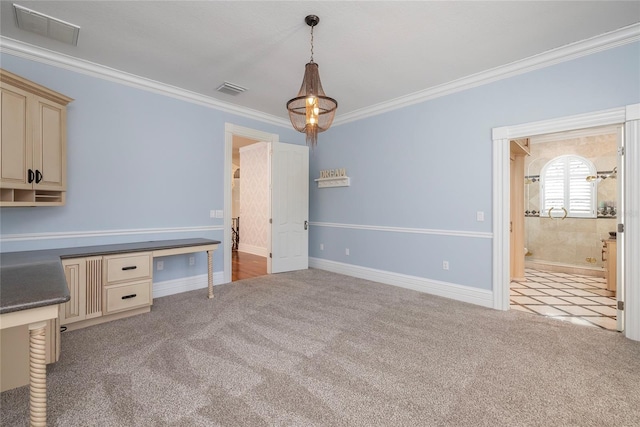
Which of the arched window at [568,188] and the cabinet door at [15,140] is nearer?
the cabinet door at [15,140]

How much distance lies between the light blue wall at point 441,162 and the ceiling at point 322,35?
1.20 feet

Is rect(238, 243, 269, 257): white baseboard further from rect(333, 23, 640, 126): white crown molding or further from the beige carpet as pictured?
rect(333, 23, 640, 126): white crown molding

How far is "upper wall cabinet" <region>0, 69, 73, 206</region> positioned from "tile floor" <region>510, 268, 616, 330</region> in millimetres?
5247

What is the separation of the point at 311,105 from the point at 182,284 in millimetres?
3165

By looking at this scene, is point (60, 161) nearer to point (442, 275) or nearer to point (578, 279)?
point (442, 275)

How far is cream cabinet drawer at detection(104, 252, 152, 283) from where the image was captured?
3.02 meters

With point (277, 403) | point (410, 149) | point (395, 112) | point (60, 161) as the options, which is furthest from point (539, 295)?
point (60, 161)

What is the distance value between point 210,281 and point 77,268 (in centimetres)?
141

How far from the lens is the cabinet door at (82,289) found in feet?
9.11

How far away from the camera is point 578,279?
5.15 meters

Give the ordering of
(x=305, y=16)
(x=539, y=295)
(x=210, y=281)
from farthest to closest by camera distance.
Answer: (x=539, y=295), (x=210, y=281), (x=305, y=16)

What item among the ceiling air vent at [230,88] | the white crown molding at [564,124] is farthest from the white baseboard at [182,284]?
the white crown molding at [564,124]

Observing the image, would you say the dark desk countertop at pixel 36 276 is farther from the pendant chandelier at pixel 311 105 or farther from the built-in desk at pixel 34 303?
the pendant chandelier at pixel 311 105

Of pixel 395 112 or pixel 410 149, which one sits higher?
pixel 395 112
